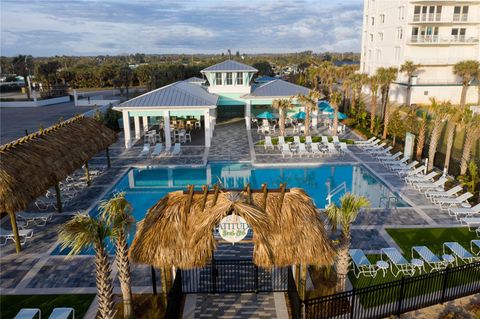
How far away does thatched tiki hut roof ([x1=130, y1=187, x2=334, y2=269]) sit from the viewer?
8180 mm

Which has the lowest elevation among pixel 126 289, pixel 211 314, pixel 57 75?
pixel 211 314

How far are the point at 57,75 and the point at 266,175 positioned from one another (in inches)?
2511

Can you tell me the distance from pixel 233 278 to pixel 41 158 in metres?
8.77

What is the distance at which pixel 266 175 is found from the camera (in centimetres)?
2047

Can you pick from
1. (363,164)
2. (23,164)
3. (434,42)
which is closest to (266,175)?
(363,164)

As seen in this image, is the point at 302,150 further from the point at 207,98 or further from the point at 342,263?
the point at 342,263

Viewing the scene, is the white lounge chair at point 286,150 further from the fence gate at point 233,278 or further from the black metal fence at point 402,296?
the black metal fence at point 402,296

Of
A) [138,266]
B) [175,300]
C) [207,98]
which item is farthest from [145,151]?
[175,300]

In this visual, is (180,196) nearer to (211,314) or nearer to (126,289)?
(126,289)

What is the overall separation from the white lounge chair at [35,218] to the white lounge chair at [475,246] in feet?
50.6

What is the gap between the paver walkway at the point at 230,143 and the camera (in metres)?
23.0

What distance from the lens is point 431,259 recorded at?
428 inches

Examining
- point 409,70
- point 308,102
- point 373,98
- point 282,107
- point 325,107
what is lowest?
point 325,107

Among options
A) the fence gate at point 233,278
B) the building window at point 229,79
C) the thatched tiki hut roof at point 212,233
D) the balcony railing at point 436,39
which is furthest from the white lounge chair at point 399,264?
the balcony railing at point 436,39
